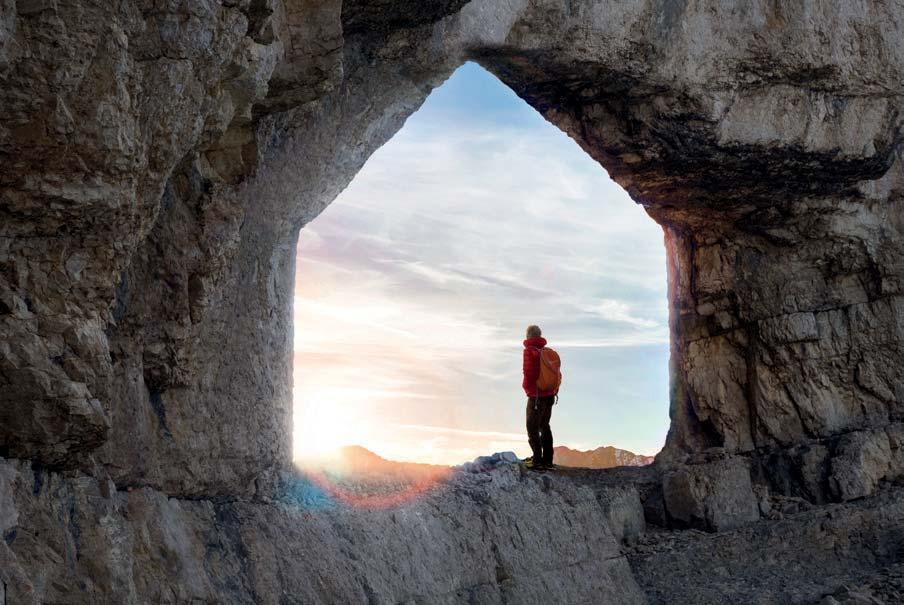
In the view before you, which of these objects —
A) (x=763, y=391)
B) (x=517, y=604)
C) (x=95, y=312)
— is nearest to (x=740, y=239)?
(x=763, y=391)

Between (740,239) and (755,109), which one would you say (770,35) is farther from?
(740,239)

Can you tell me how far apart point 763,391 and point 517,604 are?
14.0 feet

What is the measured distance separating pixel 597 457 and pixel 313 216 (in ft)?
34.8

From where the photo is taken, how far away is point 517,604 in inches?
261

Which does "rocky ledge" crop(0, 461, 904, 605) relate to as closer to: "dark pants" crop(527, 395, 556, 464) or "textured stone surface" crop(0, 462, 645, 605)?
"textured stone surface" crop(0, 462, 645, 605)

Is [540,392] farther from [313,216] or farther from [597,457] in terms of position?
[597,457]

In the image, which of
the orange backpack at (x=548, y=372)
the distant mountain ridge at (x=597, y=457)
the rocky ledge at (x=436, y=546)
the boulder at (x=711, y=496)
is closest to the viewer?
the rocky ledge at (x=436, y=546)

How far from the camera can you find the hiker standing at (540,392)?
8914 mm

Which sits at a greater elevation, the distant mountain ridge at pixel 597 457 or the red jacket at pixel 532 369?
the red jacket at pixel 532 369

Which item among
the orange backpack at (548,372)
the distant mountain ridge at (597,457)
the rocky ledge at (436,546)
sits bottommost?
the rocky ledge at (436,546)

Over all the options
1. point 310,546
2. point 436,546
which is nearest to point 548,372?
point 436,546

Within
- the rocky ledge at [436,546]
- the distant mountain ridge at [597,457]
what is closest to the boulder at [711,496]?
the rocky ledge at [436,546]

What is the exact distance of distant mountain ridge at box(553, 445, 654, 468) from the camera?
50.5 feet

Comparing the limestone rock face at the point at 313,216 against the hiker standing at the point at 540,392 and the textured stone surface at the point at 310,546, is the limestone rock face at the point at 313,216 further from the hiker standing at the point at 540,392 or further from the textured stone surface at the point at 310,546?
the hiker standing at the point at 540,392
